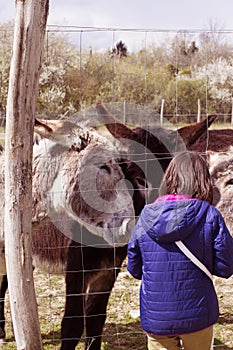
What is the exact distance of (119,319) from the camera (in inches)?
215

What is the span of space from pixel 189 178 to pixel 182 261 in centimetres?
43

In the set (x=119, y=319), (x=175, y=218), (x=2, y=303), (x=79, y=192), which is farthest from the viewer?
(x=119, y=319)

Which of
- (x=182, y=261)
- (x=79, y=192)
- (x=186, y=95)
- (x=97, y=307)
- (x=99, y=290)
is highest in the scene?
(x=186, y=95)

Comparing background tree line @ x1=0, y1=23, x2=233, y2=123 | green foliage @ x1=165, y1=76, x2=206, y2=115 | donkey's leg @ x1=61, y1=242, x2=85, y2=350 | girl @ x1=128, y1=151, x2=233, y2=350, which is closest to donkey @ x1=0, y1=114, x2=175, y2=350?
donkey's leg @ x1=61, y1=242, x2=85, y2=350

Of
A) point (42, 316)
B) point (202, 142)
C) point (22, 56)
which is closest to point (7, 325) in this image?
point (42, 316)

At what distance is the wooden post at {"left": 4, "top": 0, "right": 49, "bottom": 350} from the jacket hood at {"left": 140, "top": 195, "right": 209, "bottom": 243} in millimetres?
676

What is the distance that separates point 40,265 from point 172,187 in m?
1.92

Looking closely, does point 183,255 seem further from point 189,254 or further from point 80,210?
point 80,210

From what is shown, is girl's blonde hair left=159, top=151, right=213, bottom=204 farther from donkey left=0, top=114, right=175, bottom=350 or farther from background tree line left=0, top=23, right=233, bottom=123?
background tree line left=0, top=23, right=233, bottom=123

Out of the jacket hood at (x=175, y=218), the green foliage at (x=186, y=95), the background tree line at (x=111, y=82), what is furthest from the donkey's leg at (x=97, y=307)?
the green foliage at (x=186, y=95)

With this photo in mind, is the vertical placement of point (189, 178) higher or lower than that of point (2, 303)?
higher

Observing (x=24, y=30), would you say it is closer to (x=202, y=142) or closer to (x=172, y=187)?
(x=172, y=187)

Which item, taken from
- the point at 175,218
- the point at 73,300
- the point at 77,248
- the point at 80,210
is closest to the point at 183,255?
the point at 175,218

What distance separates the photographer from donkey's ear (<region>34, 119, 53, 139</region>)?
3764 mm
